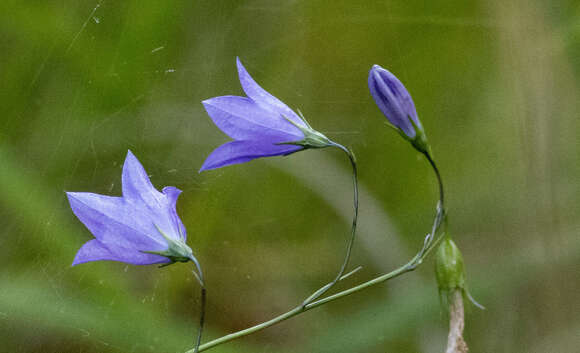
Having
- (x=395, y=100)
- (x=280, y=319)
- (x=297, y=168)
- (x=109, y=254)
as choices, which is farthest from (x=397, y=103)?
(x=297, y=168)

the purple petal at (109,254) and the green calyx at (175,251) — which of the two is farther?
the green calyx at (175,251)

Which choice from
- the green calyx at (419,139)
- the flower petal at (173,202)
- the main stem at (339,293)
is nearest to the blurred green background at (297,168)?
the flower petal at (173,202)

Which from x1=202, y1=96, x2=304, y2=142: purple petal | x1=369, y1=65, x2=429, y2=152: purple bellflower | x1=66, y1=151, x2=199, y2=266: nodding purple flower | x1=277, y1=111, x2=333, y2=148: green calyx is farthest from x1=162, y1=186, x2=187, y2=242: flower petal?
x1=369, y1=65, x2=429, y2=152: purple bellflower

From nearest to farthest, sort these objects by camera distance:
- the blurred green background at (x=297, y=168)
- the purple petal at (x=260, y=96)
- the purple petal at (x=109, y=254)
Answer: the purple petal at (x=109, y=254), the purple petal at (x=260, y=96), the blurred green background at (x=297, y=168)

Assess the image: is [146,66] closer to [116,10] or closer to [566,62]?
[116,10]

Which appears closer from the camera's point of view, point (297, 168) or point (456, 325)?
point (456, 325)

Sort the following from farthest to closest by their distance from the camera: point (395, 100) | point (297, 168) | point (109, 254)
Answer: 1. point (297, 168)
2. point (395, 100)
3. point (109, 254)

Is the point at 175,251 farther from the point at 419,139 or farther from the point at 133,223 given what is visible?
the point at 419,139

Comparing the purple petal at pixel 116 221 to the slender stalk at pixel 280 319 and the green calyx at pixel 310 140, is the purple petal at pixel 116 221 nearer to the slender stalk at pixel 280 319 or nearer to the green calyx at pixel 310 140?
the slender stalk at pixel 280 319

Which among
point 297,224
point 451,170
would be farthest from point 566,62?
point 297,224
